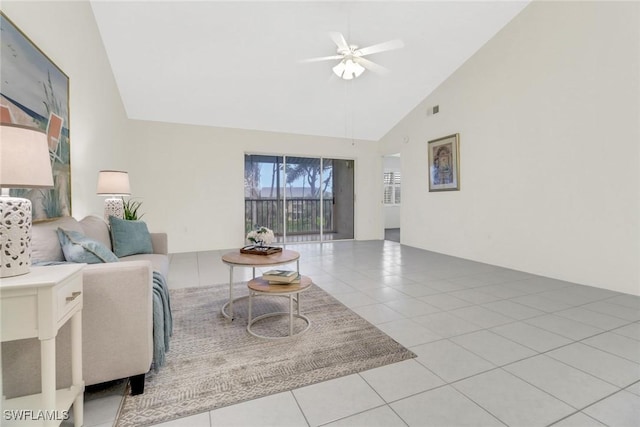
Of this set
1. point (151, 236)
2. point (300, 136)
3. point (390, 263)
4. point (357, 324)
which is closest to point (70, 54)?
point (151, 236)

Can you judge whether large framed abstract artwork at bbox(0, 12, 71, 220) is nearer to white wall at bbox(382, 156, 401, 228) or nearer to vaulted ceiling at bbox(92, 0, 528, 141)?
vaulted ceiling at bbox(92, 0, 528, 141)

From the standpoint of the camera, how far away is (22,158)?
113 centimetres

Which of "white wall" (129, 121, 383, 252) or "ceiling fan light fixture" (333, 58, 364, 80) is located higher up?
"ceiling fan light fixture" (333, 58, 364, 80)

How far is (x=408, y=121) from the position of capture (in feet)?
20.7

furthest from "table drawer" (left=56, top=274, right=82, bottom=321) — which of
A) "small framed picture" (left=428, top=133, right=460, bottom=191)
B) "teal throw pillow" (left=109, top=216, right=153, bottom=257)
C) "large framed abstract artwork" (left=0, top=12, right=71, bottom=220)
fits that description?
"small framed picture" (left=428, top=133, right=460, bottom=191)

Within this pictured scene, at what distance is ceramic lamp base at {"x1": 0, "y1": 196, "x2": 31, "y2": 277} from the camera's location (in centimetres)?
112

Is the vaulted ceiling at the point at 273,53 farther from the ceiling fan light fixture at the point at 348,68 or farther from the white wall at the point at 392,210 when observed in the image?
the white wall at the point at 392,210

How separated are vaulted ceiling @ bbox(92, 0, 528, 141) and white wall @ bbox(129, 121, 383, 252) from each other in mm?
285

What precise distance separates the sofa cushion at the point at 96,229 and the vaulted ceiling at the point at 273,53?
2.49 metres

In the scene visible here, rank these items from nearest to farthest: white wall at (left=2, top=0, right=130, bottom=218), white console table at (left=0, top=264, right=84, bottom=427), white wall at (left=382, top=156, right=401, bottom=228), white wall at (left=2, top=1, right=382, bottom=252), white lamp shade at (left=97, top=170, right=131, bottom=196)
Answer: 1. white console table at (left=0, top=264, right=84, bottom=427)
2. white wall at (left=2, top=0, right=130, bottom=218)
3. white wall at (left=2, top=1, right=382, bottom=252)
4. white lamp shade at (left=97, top=170, right=131, bottom=196)
5. white wall at (left=382, top=156, right=401, bottom=228)

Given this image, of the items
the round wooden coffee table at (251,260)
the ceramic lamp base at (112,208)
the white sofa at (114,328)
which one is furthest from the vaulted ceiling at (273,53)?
the white sofa at (114,328)

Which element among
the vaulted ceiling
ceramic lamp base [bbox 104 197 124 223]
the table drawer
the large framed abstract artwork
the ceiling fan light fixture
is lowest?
the table drawer

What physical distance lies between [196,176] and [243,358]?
4.66 meters

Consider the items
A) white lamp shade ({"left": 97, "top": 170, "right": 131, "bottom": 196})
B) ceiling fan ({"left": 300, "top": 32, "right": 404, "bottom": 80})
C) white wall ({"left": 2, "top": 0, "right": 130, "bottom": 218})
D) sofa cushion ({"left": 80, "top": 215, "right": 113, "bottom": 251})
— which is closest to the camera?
white wall ({"left": 2, "top": 0, "right": 130, "bottom": 218})
